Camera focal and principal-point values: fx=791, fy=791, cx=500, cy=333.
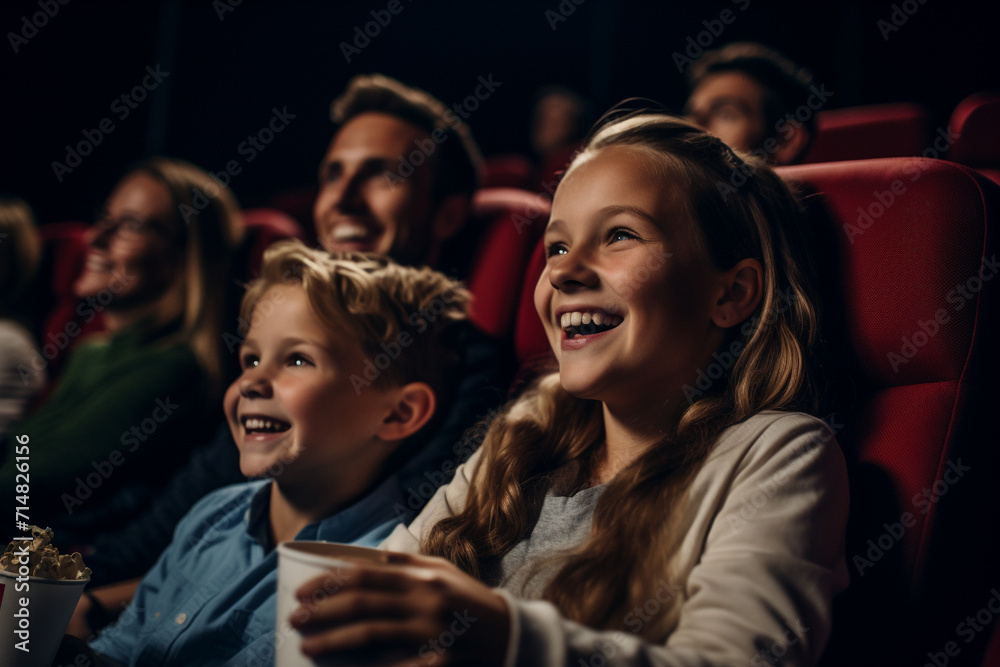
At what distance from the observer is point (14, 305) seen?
6.51ft

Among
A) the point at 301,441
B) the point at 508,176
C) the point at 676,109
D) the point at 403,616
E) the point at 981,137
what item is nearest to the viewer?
the point at 403,616

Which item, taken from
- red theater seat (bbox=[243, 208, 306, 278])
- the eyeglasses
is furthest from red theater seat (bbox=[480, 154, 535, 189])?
the eyeglasses

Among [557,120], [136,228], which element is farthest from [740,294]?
[557,120]

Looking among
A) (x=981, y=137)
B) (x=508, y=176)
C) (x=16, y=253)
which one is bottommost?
(x=16, y=253)

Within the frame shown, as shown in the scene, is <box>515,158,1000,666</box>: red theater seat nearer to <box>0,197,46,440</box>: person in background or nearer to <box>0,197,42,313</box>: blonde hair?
<box>0,197,46,440</box>: person in background

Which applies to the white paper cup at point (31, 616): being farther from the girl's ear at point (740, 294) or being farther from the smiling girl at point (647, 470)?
the girl's ear at point (740, 294)

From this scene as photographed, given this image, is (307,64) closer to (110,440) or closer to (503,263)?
(110,440)

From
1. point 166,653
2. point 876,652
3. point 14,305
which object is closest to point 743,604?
point 876,652

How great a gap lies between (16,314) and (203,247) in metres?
0.65

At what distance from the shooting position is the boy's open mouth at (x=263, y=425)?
1013mm

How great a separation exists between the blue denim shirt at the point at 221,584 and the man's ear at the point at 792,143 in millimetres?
1143

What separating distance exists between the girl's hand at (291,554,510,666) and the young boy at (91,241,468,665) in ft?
1.43

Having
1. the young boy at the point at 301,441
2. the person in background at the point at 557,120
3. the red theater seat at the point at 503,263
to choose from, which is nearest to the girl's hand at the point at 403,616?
the young boy at the point at 301,441

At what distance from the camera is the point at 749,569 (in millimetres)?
594
